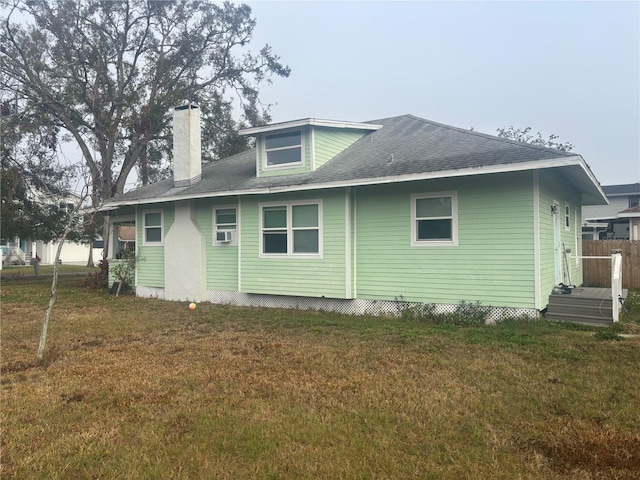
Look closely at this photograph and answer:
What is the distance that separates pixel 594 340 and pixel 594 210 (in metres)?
34.2

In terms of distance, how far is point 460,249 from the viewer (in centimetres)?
897

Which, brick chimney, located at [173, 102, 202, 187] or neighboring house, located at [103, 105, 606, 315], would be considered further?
brick chimney, located at [173, 102, 202, 187]

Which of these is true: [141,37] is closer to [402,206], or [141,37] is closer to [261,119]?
[261,119]

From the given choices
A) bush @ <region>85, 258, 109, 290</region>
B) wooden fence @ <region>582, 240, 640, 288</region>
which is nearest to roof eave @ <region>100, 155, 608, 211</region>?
wooden fence @ <region>582, 240, 640, 288</region>

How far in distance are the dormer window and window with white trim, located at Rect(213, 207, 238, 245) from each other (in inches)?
68.1

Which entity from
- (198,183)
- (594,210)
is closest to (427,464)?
(198,183)

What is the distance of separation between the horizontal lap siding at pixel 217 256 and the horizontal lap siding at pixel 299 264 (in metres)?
0.51

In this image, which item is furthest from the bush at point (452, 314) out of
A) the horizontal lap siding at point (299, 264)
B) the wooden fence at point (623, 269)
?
the wooden fence at point (623, 269)

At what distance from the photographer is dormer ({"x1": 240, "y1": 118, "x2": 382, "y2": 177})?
1124 centimetres

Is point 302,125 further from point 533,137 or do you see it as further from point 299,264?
point 533,137

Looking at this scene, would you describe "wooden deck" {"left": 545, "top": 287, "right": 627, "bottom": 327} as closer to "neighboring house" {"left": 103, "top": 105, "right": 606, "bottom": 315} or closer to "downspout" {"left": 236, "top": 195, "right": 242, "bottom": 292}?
"neighboring house" {"left": 103, "top": 105, "right": 606, "bottom": 315}

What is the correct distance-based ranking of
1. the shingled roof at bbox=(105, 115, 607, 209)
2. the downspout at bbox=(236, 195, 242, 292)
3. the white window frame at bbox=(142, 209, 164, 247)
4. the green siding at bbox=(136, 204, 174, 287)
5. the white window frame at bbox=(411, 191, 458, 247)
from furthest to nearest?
the white window frame at bbox=(142, 209, 164, 247) < the green siding at bbox=(136, 204, 174, 287) < the downspout at bbox=(236, 195, 242, 292) < the white window frame at bbox=(411, 191, 458, 247) < the shingled roof at bbox=(105, 115, 607, 209)

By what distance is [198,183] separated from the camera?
13281 mm

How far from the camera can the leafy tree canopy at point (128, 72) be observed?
825 inches
